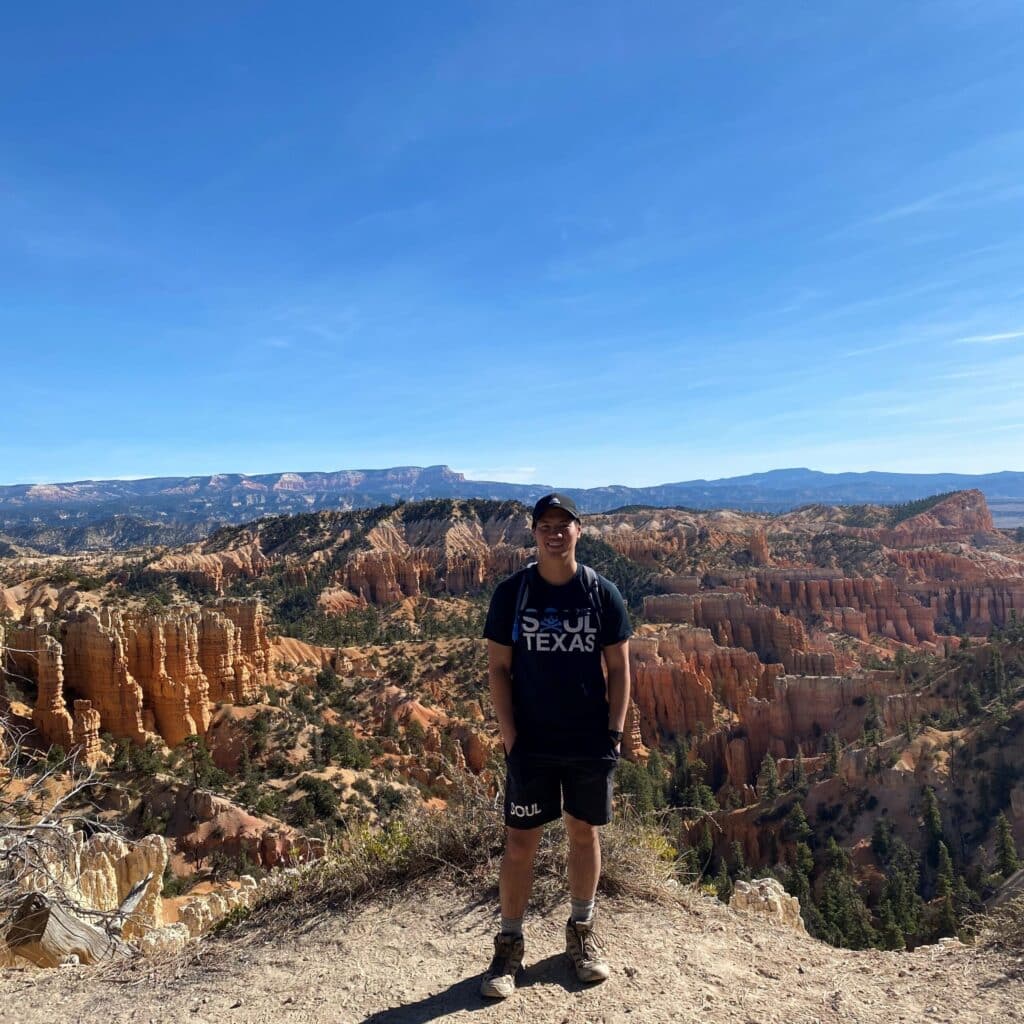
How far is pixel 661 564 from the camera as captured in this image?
83250mm

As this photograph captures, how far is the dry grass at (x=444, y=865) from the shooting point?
5008 millimetres

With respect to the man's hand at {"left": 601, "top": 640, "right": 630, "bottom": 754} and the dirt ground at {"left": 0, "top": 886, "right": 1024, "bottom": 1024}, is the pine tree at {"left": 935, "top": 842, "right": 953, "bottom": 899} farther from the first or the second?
the man's hand at {"left": 601, "top": 640, "right": 630, "bottom": 754}

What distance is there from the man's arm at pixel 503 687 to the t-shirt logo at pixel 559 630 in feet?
0.50

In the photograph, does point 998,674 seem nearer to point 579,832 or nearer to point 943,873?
point 943,873

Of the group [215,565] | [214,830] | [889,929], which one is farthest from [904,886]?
[215,565]

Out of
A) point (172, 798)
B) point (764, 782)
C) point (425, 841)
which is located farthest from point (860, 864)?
point (425, 841)

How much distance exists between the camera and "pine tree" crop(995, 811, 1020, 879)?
21000 millimetres

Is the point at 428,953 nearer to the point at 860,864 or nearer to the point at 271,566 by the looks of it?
the point at 860,864

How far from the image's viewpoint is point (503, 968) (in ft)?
12.8

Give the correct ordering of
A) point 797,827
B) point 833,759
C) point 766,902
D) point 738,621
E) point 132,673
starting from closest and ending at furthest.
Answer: point 766,902
point 132,673
point 797,827
point 833,759
point 738,621

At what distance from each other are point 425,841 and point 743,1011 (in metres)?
2.55

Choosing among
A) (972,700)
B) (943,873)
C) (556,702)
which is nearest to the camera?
(556,702)

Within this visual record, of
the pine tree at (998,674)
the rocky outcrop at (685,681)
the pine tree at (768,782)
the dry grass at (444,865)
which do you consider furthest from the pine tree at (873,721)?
the dry grass at (444,865)

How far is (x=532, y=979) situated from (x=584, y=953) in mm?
323
